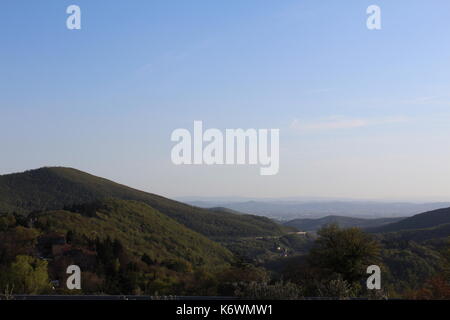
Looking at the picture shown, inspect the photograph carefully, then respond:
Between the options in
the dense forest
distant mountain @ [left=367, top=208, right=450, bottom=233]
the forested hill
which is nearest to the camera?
the dense forest

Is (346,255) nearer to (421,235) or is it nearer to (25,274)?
(25,274)

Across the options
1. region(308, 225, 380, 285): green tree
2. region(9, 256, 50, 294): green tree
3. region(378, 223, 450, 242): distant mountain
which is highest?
region(308, 225, 380, 285): green tree

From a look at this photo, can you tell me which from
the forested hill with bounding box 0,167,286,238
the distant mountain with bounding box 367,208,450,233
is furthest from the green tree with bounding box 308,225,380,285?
the forested hill with bounding box 0,167,286,238

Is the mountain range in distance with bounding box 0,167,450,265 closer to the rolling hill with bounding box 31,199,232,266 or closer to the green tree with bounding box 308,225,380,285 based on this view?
the rolling hill with bounding box 31,199,232,266
